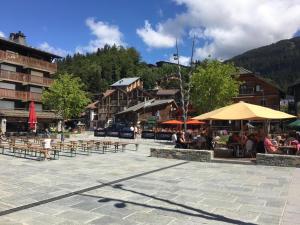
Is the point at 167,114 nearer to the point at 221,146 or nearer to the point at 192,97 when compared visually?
the point at 192,97

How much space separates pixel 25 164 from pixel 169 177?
23.7 feet

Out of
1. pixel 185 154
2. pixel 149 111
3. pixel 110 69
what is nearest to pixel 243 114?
pixel 185 154

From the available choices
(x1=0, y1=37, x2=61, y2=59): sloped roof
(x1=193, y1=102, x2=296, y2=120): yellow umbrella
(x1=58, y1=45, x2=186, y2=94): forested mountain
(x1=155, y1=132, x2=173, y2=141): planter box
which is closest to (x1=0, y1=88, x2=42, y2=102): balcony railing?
(x1=0, y1=37, x2=61, y2=59): sloped roof

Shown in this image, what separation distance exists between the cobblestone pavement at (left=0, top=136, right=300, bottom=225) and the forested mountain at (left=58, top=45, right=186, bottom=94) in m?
86.0

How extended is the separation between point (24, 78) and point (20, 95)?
8.55 ft

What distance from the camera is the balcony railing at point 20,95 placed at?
4327 centimetres

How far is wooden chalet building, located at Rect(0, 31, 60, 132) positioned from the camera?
4384cm

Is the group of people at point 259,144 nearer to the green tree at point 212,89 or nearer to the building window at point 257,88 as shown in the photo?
the green tree at point 212,89

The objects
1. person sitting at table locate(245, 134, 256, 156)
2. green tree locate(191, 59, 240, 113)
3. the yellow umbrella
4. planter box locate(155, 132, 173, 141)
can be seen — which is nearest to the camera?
the yellow umbrella

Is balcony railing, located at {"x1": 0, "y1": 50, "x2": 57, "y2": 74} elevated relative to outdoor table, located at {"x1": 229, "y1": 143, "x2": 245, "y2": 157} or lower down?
elevated

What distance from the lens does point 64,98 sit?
46.2m

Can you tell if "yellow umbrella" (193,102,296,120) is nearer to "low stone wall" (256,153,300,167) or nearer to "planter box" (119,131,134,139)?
"low stone wall" (256,153,300,167)

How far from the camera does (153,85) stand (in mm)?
104812

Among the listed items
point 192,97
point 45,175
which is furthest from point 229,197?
point 192,97
